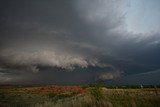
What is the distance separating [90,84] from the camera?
18406 mm

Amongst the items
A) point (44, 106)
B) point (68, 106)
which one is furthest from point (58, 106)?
point (44, 106)

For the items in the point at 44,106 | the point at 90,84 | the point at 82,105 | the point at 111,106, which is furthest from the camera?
the point at 44,106

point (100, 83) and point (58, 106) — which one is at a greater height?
point (100, 83)

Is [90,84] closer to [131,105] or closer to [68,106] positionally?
[68,106]

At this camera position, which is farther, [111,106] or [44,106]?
[44,106]

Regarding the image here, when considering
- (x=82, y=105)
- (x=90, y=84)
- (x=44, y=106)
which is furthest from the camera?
(x=44, y=106)

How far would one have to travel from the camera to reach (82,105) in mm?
17297

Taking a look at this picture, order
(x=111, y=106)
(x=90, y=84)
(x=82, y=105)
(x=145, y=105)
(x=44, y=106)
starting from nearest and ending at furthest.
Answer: (x=145, y=105) < (x=111, y=106) < (x=82, y=105) < (x=90, y=84) < (x=44, y=106)

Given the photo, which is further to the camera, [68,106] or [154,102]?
[68,106]

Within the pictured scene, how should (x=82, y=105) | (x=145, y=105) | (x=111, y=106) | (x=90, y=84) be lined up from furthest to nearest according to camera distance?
(x=90, y=84) < (x=82, y=105) < (x=111, y=106) < (x=145, y=105)

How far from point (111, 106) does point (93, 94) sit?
10.8 feet

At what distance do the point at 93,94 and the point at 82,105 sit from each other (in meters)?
1.21

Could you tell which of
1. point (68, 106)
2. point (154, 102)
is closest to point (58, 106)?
point (68, 106)

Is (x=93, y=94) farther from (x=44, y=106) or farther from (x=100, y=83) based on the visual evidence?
(x=44, y=106)
